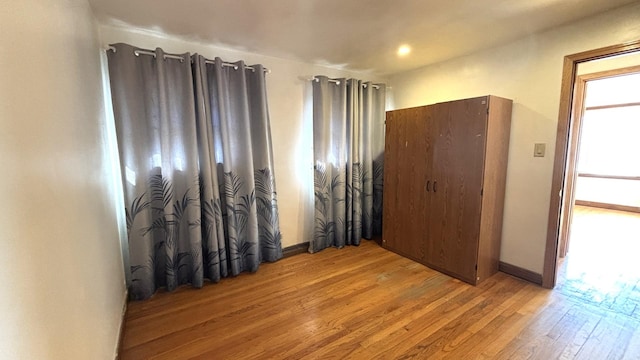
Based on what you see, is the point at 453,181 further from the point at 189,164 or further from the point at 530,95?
the point at 189,164

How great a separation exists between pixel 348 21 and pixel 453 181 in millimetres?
1713

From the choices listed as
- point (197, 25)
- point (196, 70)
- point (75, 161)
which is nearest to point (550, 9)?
point (197, 25)

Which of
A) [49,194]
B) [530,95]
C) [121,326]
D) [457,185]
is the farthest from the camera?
[457,185]

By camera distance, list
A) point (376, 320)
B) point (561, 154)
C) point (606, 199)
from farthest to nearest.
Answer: point (606, 199), point (561, 154), point (376, 320)

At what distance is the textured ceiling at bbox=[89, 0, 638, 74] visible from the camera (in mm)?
1819

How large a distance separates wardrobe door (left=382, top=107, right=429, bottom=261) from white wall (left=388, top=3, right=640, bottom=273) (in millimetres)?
707

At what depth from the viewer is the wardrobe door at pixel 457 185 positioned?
2.41 m

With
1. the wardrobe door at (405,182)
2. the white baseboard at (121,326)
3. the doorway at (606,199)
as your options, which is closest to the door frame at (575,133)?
the doorway at (606,199)

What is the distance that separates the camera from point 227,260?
8.76 feet

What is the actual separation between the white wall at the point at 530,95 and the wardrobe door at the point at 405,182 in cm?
71

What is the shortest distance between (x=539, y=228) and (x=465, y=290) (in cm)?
89

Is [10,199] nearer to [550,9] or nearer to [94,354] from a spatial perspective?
[94,354]

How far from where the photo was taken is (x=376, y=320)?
1.98 metres

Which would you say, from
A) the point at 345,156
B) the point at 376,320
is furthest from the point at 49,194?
the point at 345,156
